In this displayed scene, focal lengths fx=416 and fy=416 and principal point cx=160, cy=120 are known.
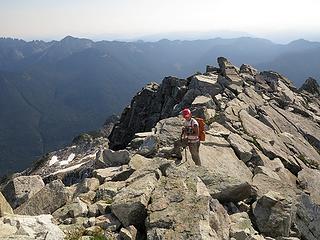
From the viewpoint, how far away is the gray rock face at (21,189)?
24.5m

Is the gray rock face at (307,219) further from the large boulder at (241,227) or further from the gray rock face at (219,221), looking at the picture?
the gray rock face at (219,221)

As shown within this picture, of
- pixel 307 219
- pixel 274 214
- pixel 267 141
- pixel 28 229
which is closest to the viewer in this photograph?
pixel 28 229

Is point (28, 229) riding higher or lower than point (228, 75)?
higher

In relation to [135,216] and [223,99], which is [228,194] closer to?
[135,216]

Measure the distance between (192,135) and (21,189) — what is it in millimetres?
11117

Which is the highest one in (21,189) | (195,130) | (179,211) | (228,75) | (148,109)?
(195,130)

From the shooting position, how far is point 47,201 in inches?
792

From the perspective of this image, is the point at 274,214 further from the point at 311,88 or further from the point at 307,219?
the point at 311,88

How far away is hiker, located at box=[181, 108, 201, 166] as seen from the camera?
2561cm

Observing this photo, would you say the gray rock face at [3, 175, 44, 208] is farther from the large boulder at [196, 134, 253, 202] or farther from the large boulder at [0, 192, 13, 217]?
the large boulder at [196, 134, 253, 202]

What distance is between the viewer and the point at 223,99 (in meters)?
48.1

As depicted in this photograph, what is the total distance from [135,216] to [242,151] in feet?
51.7

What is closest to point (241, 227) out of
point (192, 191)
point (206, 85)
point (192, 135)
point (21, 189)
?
point (192, 191)

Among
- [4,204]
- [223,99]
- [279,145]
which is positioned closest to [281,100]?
[223,99]
